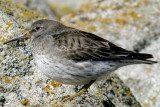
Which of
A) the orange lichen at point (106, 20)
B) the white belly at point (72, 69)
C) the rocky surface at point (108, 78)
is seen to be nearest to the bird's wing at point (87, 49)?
the white belly at point (72, 69)

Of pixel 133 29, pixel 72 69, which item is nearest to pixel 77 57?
pixel 72 69

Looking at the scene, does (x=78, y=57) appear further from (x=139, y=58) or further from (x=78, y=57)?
(x=139, y=58)

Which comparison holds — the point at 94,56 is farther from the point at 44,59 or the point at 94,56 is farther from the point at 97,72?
the point at 44,59

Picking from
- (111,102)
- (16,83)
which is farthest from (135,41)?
(16,83)

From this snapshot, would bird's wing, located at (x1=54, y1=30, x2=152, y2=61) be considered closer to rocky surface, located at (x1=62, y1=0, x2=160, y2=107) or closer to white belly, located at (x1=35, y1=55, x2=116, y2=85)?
white belly, located at (x1=35, y1=55, x2=116, y2=85)

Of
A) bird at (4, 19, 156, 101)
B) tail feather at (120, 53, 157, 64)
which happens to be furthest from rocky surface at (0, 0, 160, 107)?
tail feather at (120, 53, 157, 64)

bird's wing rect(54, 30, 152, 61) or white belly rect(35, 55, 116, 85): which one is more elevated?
bird's wing rect(54, 30, 152, 61)

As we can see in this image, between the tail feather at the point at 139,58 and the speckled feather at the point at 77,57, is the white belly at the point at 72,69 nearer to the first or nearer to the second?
the speckled feather at the point at 77,57
